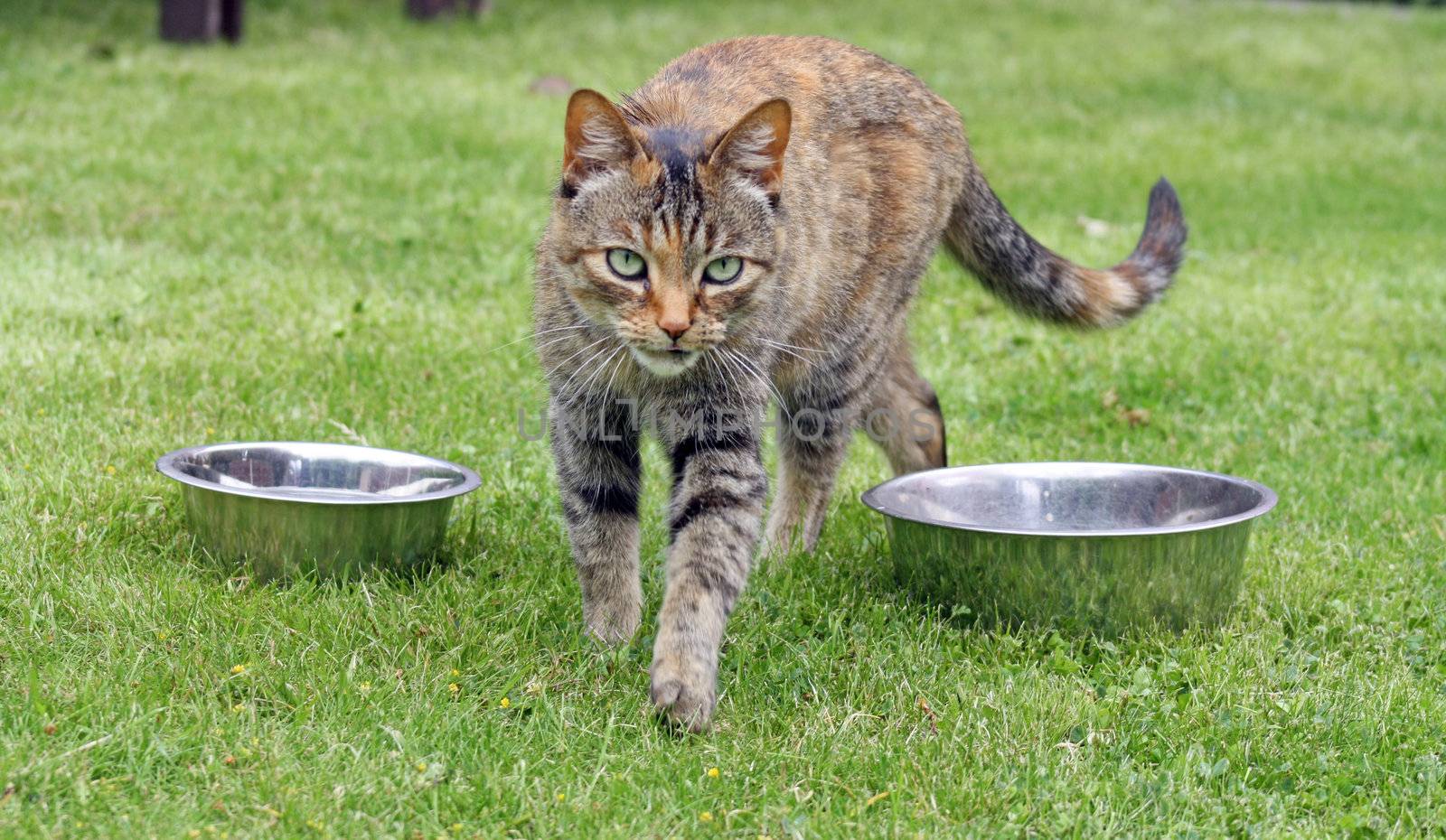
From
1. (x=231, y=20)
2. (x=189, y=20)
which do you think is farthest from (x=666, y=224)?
(x=231, y=20)

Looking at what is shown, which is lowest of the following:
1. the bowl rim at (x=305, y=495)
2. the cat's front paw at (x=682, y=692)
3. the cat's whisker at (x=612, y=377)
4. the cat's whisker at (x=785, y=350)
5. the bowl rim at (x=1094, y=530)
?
the cat's front paw at (x=682, y=692)

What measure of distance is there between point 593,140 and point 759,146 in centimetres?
42

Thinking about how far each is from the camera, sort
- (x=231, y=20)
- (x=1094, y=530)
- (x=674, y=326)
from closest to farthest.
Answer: (x=674, y=326)
(x=1094, y=530)
(x=231, y=20)

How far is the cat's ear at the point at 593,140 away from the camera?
11.3 feet

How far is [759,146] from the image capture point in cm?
355

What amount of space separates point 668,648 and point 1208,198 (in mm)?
8584

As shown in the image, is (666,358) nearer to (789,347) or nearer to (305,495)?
(789,347)

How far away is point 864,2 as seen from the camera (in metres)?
18.1

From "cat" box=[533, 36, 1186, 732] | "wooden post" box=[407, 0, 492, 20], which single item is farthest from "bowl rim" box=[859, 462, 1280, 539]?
"wooden post" box=[407, 0, 492, 20]

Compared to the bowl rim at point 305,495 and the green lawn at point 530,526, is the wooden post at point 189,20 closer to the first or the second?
the green lawn at point 530,526

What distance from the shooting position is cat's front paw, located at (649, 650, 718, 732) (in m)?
3.43

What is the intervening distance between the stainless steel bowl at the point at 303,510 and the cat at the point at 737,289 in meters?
0.49

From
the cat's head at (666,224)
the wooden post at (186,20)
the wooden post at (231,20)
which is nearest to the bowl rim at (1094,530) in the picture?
the cat's head at (666,224)

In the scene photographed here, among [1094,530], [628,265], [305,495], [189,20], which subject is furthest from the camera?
[189,20]
